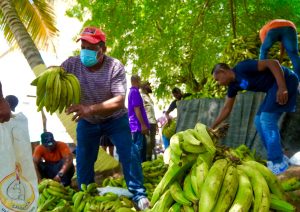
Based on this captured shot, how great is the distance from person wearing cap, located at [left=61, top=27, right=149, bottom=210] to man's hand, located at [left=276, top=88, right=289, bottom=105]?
177 centimetres

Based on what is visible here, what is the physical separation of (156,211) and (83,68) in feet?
8.73

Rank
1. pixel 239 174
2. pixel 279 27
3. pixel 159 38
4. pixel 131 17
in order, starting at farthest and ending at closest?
1. pixel 159 38
2. pixel 131 17
3. pixel 279 27
4. pixel 239 174

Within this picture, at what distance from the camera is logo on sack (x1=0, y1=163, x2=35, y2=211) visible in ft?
8.87

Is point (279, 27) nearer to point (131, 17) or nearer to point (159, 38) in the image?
point (131, 17)


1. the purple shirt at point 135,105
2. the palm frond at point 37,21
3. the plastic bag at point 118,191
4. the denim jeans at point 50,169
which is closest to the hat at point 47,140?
the denim jeans at point 50,169

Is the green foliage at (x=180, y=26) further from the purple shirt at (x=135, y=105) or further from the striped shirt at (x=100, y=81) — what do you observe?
the striped shirt at (x=100, y=81)

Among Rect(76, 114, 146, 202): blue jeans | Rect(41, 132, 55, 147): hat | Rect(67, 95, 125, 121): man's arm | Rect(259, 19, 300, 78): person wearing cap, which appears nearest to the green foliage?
Rect(259, 19, 300, 78): person wearing cap

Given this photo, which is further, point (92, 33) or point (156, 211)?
point (92, 33)

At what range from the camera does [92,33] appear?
4535 mm

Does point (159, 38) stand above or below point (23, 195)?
above

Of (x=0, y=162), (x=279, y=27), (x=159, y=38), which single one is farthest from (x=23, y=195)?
(x=159, y=38)

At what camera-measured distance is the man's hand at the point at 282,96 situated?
15.4ft

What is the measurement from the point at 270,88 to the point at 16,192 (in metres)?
3.36

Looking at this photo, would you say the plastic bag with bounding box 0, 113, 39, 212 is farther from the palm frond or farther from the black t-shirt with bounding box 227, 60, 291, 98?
the palm frond
